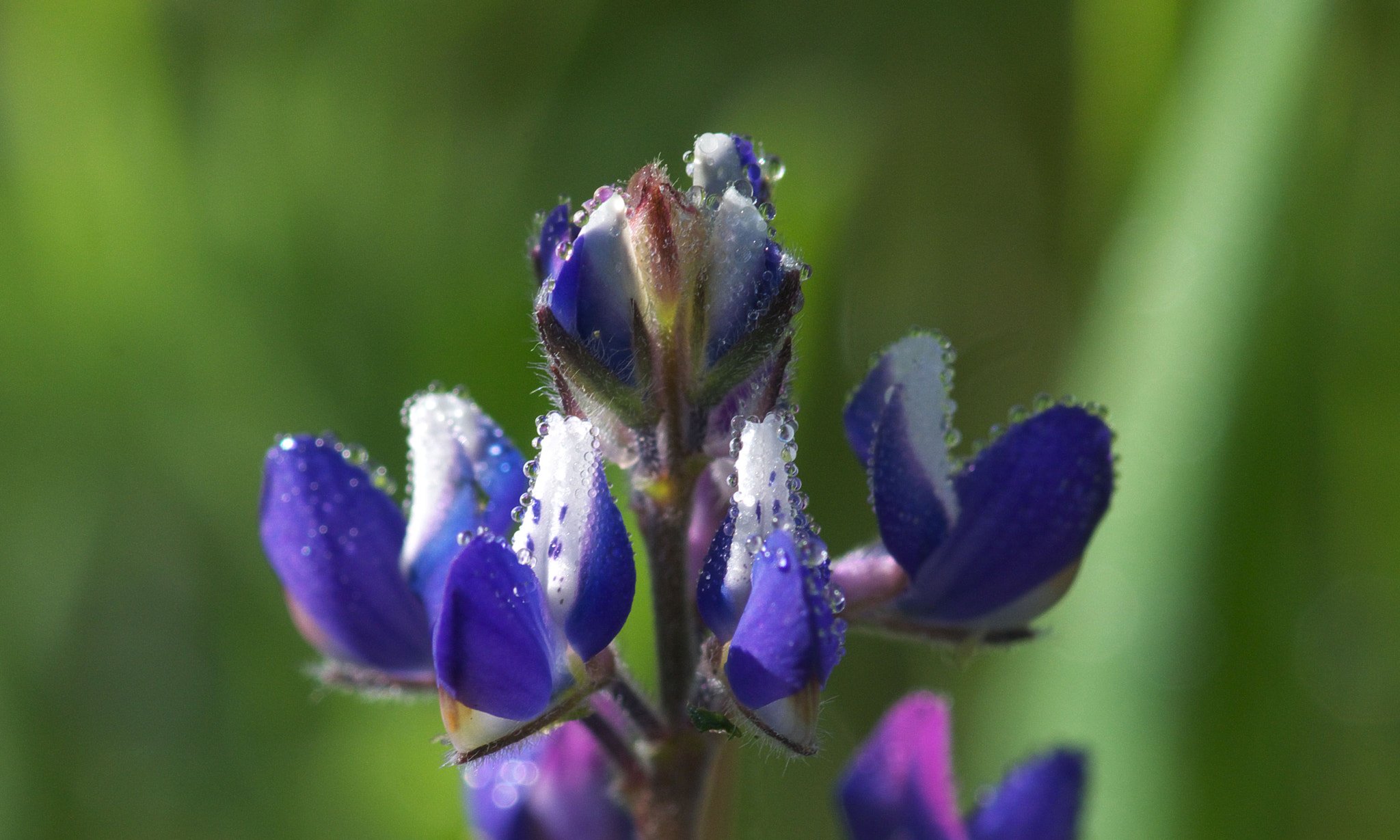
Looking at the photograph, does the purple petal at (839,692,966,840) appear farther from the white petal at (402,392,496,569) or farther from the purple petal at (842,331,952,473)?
the white petal at (402,392,496,569)

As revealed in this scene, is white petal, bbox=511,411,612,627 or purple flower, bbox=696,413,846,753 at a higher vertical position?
white petal, bbox=511,411,612,627

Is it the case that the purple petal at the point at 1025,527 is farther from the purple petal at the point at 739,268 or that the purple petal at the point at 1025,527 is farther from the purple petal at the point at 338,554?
the purple petal at the point at 338,554

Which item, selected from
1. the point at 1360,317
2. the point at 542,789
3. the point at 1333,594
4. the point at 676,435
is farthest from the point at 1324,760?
the point at 676,435

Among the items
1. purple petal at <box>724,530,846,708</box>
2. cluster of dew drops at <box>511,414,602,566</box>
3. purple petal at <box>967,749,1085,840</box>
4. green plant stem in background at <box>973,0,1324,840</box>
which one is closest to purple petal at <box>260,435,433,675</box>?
cluster of dew drops at <box>511,414,602,566</box>

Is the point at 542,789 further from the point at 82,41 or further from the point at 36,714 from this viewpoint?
the point at 82,41

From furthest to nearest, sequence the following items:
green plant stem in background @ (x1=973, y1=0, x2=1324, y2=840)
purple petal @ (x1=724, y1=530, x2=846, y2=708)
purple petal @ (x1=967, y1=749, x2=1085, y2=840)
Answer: green plant stem in background @ (x1=973, y1=0, x2=1324, y2=840)
purple petal @ (x1=967, y1=749, x2=1085, y2=840)
purple petal @ (x1=724, y1=530, x2=846, y2=708)

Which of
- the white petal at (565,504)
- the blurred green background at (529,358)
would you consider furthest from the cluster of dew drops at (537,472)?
the blurred green background at (529,358)

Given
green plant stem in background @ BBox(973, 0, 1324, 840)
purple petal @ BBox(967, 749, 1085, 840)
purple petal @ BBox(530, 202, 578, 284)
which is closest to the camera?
purple petal @ BBox(530, 202, 578, 284)

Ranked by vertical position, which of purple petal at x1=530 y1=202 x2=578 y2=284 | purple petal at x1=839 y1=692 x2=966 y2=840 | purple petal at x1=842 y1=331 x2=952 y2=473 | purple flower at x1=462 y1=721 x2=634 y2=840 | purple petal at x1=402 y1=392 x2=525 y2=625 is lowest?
purple petal at x1=839 y1=692 x2=966 y2=840

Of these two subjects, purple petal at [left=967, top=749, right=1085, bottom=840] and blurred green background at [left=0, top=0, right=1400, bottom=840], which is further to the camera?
blurred green background at [left=0, top=0, right=1400, bottom=840]
